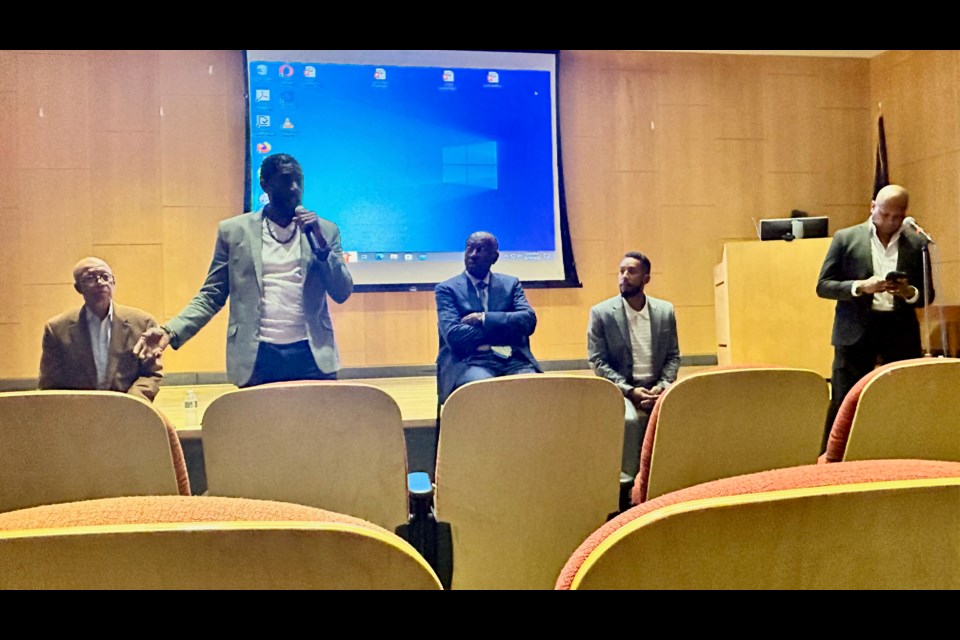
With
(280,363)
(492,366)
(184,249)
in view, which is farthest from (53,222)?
(492,366)

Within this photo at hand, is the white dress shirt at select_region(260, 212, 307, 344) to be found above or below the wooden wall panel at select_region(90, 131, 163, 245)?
below

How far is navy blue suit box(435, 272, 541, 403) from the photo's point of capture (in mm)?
3111

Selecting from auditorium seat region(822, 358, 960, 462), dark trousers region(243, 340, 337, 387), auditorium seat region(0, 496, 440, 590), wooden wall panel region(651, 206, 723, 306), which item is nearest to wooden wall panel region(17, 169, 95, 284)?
dark trousers region(243, 340, 337, 387)

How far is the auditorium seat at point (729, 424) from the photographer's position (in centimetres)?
166

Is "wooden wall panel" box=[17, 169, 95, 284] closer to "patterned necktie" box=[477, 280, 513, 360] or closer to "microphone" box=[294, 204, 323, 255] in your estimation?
"microphone" box=[294, 204, 323, 255]

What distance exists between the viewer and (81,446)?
4.57ft

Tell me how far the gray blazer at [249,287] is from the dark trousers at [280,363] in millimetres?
28

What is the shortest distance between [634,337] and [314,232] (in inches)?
63.1

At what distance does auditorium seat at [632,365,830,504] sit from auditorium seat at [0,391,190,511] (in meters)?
1.06

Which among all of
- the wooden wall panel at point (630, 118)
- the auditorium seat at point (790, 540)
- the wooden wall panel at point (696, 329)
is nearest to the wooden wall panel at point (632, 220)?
the wooden wall panel at point (630, 118)

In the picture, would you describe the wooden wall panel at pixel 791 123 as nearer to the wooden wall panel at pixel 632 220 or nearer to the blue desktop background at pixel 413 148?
the wooden wall panel at pixel 632 220

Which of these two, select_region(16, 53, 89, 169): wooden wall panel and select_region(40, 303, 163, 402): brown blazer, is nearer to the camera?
select_region(40, 303, 163, 402): brown blazer

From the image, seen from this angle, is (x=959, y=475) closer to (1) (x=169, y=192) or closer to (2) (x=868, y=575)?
(2) (x=868, y=575)
